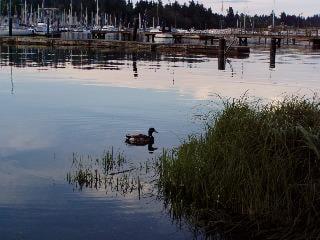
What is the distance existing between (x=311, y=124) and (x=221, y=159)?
215 centimetres

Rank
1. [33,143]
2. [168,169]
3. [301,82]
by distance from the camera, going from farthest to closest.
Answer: [301,82] < [33,143] < [168,169]

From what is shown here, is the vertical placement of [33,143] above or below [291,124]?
below

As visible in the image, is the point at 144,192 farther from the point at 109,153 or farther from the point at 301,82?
the point at 301,82

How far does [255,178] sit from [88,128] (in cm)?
1170

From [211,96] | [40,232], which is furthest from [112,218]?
[211,96]

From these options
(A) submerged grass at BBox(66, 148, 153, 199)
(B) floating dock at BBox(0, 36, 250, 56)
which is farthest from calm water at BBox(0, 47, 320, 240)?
(B) floating dock at BBox(0, 36, 250, 56)

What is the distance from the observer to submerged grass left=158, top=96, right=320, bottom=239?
419 inches

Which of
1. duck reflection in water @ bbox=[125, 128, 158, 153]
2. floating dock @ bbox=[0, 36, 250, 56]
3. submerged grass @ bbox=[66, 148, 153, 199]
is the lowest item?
submerged grass @ bbox=[66, 148, 153, 199]

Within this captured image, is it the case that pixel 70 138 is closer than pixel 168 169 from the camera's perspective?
No

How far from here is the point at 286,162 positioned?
11141 mm

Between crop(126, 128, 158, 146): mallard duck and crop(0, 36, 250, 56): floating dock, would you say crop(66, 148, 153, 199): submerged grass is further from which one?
crop(0, 36, 250, 56): floating dock

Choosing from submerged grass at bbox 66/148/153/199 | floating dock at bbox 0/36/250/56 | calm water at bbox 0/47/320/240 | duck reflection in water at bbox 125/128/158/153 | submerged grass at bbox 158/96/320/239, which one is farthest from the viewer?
floating dock at bbox 0/36/250/56

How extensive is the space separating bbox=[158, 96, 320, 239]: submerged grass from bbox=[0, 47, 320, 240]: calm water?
0.81 m

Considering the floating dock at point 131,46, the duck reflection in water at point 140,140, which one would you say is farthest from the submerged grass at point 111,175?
the floating dock at point 131,46
